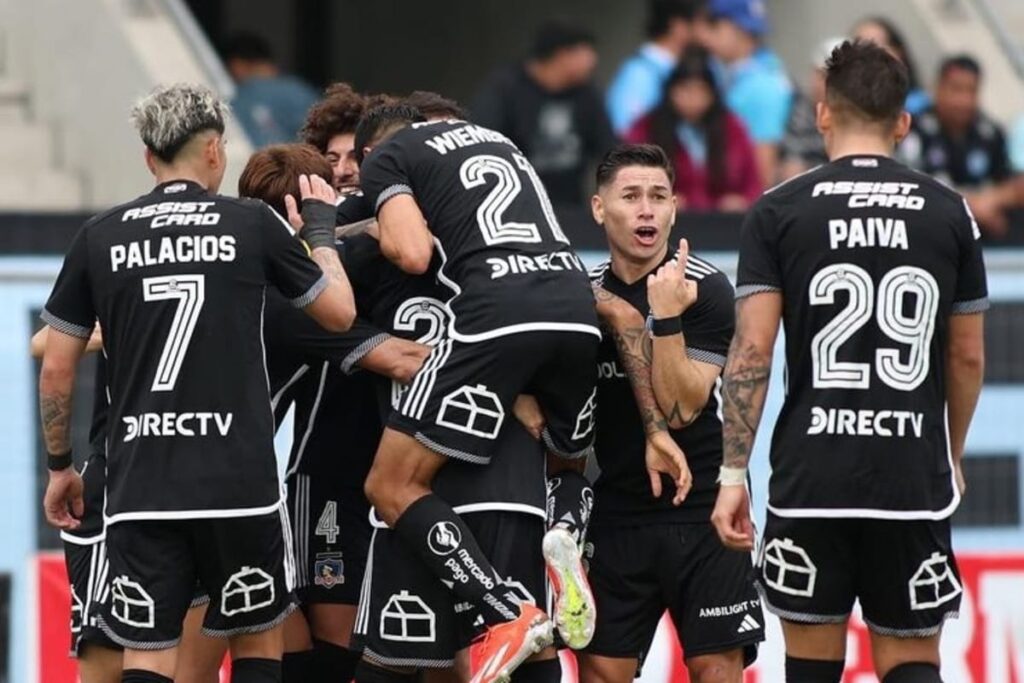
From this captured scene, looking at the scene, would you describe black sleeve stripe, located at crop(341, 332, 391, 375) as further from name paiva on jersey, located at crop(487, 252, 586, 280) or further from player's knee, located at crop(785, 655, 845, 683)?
player's knee, located at crop(785, 655, 845, 683)

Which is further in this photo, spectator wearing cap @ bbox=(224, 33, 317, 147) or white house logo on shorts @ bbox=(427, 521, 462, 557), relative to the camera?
spectator wearing cap @ bbox=(224, 33, 317, 147)

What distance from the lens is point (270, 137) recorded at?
40.4 feet

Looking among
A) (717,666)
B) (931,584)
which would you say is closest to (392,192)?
(717,666)

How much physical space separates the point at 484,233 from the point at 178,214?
944 millimetres

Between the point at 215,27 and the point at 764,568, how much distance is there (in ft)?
35.1

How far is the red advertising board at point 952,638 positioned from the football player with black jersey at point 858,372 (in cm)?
281

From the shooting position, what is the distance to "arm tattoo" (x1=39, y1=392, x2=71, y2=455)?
24.5 feet

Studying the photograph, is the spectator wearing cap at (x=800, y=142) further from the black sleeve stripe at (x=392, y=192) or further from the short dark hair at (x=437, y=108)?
the black sleeve stripe at (x=392, y=192)

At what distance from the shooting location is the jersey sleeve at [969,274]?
7035mm

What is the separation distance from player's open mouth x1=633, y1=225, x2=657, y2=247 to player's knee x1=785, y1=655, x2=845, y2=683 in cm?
146

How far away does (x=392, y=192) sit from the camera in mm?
7469

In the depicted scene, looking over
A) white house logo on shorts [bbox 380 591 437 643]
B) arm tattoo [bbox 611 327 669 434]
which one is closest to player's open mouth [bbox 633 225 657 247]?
arm tattoo [bbox 611 327 669 434]

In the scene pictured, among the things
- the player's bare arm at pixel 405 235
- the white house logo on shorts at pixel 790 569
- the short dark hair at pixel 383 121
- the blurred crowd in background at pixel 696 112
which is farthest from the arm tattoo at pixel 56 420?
the blurred crowd in background at pixel 696 112

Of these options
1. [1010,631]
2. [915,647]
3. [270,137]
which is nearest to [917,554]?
[915,647]
